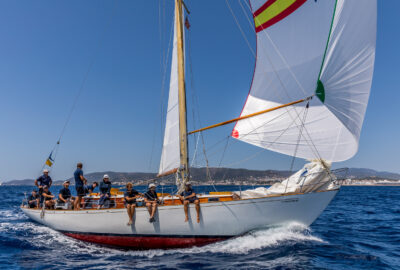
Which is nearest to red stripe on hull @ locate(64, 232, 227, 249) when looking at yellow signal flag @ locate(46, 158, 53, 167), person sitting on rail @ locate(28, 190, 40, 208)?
person sitting on rail @ locate(28, 190, 40, 208)

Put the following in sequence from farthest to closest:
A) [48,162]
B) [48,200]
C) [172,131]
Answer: [48,162]
[172,131]
[48,200]

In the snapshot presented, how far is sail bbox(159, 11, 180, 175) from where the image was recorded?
412 inches

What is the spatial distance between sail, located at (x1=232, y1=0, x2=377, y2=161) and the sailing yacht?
0.03 meters

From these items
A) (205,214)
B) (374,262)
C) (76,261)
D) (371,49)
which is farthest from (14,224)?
(371,49)

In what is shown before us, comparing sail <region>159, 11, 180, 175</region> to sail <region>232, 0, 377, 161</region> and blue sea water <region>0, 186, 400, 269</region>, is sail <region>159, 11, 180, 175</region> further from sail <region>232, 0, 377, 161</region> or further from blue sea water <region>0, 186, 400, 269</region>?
blue sea water <region>0, 186, 400, 269</region>

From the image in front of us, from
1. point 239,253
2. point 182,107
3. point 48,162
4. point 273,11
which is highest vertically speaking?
point 273,11

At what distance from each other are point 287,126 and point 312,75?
191 cm

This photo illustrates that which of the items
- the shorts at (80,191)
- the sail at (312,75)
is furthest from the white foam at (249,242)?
the shorts at (80,191)

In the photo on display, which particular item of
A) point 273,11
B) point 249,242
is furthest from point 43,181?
point 273,11

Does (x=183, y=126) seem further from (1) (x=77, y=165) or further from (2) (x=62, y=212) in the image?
(2) (x=62, y=212)

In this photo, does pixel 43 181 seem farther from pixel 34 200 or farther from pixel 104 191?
pixel 104 191

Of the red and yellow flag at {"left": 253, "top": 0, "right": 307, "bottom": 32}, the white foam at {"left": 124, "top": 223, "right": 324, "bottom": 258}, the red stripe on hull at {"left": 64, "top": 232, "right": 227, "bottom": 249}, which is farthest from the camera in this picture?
the red and yellow flag at {"left": 253, "top": 0, "right": 307, "bottom": 32}

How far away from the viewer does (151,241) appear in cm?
770

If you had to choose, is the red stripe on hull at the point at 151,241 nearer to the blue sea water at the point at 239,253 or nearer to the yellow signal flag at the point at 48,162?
the blue sea water at the point at 239,253
